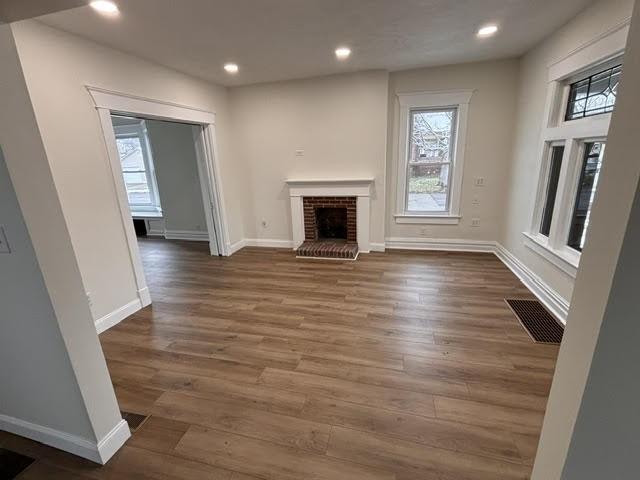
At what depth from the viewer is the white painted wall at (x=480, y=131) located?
3844 millimetres

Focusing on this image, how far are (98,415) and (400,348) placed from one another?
198cm

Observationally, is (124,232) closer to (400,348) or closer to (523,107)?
(400,348)

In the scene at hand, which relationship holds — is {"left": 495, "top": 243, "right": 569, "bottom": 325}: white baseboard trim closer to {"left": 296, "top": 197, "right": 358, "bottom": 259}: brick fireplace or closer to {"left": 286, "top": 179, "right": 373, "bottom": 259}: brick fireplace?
{"left": 286, "top": 179, "right": 373, "bottom": 259}: brick fireplace

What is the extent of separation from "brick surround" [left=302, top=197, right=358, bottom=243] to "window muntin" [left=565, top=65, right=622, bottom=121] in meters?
2.66

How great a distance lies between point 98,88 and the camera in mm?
2584

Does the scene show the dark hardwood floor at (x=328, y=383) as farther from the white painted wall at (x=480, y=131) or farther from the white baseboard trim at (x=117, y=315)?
the white painted wall at (x=480, y=131)

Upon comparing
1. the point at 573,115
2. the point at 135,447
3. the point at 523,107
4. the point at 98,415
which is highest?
the point at 523,107

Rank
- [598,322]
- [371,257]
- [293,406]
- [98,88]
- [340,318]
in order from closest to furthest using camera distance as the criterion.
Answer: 1. [598,322]
2. [293,406]
3. [98,88]
4. [340,318]
5. [371,257]

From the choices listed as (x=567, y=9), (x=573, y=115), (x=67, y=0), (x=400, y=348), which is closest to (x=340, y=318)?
(x=400, y=348)

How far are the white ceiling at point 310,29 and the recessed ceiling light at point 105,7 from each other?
0.18ft

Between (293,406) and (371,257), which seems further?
(371,257)

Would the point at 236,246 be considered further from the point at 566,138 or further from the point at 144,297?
the point at 566,138

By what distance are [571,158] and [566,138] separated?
8.2 inches

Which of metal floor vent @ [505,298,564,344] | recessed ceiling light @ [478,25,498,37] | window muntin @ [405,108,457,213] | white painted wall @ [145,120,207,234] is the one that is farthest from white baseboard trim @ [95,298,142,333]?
recessed ceiling light @ [478,25,498,37]
